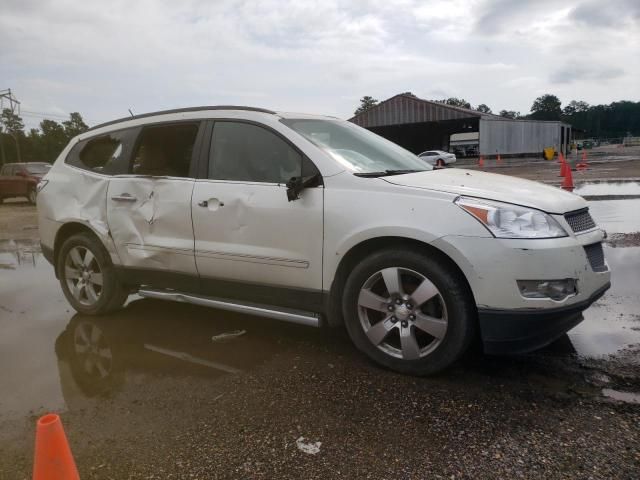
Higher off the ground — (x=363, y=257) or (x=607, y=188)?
(x=607, y=188)

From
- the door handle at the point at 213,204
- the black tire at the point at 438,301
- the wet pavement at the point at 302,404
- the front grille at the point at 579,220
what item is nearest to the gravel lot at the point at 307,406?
the wet pavement at the point at 302,404

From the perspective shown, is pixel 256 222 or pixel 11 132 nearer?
pixel 256 222

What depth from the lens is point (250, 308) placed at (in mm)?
3777

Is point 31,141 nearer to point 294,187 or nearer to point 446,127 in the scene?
point 446,127

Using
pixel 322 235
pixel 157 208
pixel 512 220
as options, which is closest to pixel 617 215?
A: pixel 512 220

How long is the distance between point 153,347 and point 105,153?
1.88 metres

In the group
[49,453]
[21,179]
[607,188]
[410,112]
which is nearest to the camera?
[49,453]

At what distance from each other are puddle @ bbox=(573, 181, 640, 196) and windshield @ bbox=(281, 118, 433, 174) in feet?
35.0

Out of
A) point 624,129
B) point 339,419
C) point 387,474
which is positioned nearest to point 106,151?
point 339,419

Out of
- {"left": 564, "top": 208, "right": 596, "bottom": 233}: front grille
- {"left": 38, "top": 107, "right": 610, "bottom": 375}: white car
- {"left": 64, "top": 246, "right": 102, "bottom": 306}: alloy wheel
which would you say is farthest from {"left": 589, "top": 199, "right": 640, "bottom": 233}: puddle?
{"left": 64, "top": 246, "right": 102, "bottom": 306}: alloy wheel

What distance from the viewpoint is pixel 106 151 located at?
4.70 metres

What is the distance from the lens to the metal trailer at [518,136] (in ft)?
136

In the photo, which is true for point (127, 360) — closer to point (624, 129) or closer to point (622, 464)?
point (622, 464)

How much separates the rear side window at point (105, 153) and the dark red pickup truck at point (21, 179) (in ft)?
48.9
